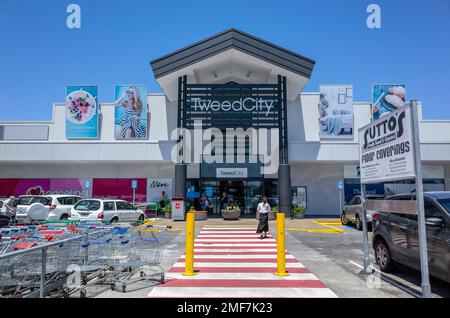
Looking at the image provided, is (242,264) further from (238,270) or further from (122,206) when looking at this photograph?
(122,206)

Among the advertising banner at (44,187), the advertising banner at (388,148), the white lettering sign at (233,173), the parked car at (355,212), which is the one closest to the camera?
the advertising banner at (388,148)

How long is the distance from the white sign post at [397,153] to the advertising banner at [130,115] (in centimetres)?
2349

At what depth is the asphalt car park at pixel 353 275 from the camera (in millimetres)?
6480

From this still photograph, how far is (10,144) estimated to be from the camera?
27.0 meters

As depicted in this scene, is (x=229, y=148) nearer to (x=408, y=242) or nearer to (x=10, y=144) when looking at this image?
(x=10, y=144)

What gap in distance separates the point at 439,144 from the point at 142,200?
947 inches

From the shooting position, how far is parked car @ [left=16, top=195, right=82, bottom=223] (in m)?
16.5

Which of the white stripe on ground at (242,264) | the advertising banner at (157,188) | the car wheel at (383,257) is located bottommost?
the white stripe on ground at (242,264)

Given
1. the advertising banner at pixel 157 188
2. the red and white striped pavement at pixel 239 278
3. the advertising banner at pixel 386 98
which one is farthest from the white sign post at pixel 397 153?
the advertising banner at pixel 386 98

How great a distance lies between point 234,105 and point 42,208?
49.1 ft

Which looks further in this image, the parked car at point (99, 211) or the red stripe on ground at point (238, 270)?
the parked car at point (99, 211)

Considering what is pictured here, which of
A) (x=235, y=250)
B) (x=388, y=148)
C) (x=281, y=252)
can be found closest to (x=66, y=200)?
(x=235, y=250)

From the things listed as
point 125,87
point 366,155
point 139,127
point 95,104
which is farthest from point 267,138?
point 366,155

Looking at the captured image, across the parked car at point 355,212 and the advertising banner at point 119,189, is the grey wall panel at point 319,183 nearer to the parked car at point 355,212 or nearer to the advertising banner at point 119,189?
the parked car at point 355,212
